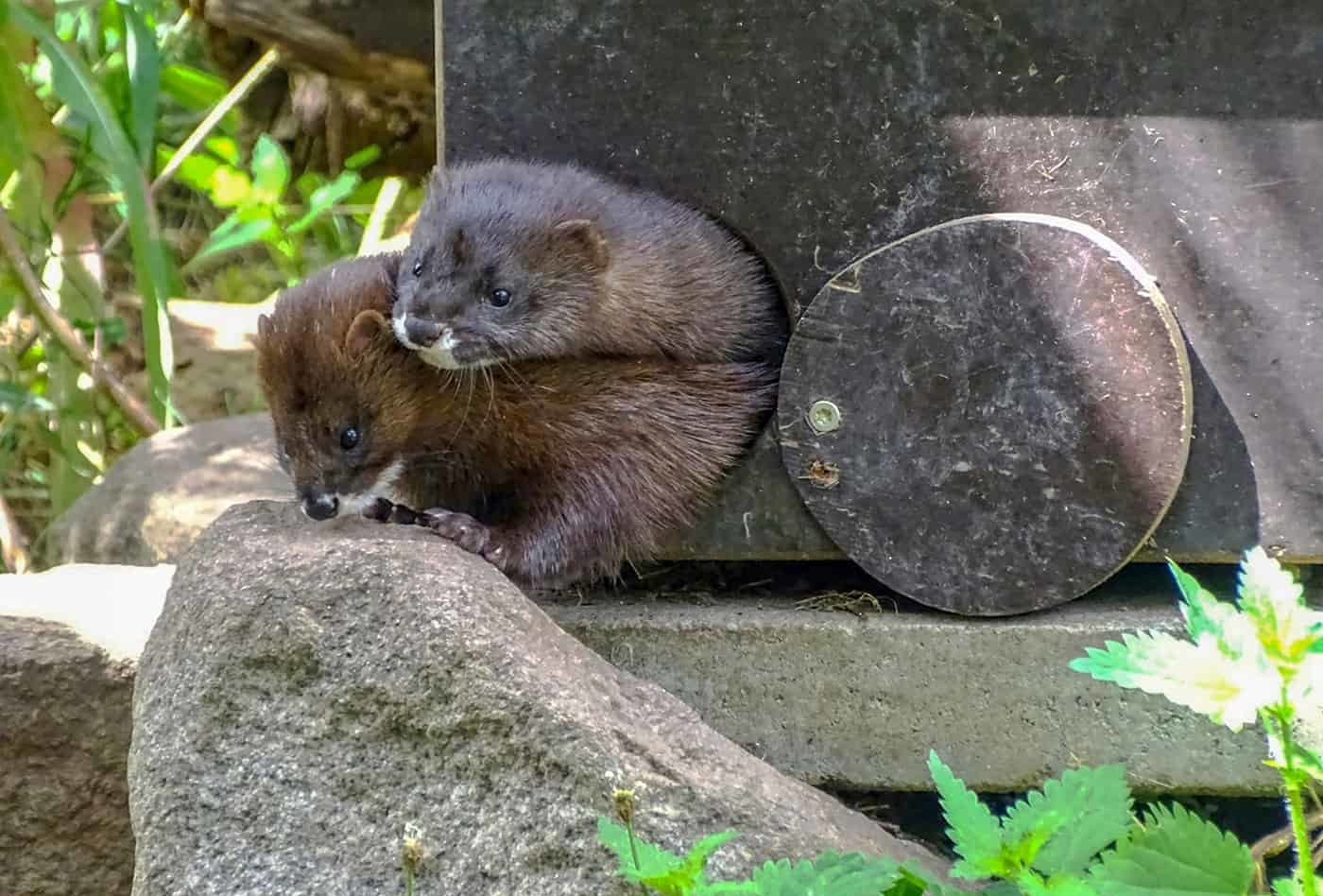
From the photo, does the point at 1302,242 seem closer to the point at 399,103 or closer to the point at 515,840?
the point at 515,840

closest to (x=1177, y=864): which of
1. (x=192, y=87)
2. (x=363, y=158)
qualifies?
(x=363, y=158)

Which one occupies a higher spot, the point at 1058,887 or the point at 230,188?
the point at 1058,887

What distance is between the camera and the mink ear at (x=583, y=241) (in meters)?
2.86

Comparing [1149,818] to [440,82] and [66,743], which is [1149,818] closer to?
[440,82]

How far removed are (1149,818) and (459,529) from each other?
141 centimetres

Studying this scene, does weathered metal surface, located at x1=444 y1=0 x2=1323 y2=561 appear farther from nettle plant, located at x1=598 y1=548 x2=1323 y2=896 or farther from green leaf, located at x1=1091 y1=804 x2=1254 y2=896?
green leaf, located at x1=1091 y1=804 x2=1254 y2=896

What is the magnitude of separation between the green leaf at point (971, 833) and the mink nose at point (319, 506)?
1.34 metres

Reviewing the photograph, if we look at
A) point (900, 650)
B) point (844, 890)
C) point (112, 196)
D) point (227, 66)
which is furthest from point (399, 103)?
point (844, 890)

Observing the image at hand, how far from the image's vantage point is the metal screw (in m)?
3.01

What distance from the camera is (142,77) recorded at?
16.1ft

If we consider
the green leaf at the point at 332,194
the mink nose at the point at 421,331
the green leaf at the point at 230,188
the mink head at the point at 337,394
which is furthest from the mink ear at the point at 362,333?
the green leaf at the point at 230,188

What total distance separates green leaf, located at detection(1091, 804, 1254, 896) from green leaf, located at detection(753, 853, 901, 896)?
0.28 m

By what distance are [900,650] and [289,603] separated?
4.37ft

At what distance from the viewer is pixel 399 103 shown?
18.0 ft
